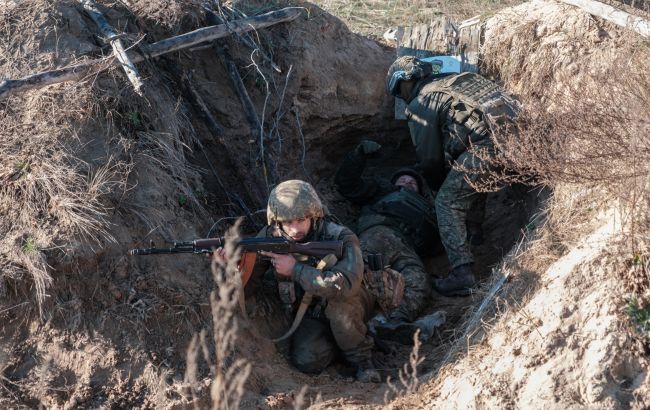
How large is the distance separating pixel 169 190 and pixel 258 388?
1.61 m

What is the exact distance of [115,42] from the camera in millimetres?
6492

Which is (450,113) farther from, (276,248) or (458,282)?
(276,248)

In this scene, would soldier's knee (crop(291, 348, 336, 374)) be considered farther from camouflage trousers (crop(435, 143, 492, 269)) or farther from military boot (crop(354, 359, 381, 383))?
camouflage trousers (crop(435, 143, 492, 269))

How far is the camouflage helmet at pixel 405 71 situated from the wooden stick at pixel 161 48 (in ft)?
3.39

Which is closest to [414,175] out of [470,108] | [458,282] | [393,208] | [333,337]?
[393,208]

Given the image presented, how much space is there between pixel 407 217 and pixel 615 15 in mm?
2467

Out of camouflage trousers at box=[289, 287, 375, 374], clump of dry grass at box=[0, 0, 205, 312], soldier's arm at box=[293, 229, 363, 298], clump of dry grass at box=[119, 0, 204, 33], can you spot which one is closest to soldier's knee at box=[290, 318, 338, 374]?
camouflage trousers at box=[289, 287, 375, 374]

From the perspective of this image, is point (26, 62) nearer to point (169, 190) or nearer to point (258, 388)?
point (169, 190)

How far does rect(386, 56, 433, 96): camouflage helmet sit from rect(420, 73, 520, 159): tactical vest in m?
0.19

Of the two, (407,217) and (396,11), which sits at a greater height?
(396,11)

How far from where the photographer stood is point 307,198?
5.73 metres

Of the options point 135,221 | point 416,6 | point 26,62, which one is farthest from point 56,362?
point 416,6

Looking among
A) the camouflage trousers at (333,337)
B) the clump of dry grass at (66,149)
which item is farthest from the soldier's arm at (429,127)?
the clump of dry grass at (66,149)

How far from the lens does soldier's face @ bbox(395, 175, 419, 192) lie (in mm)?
7904
